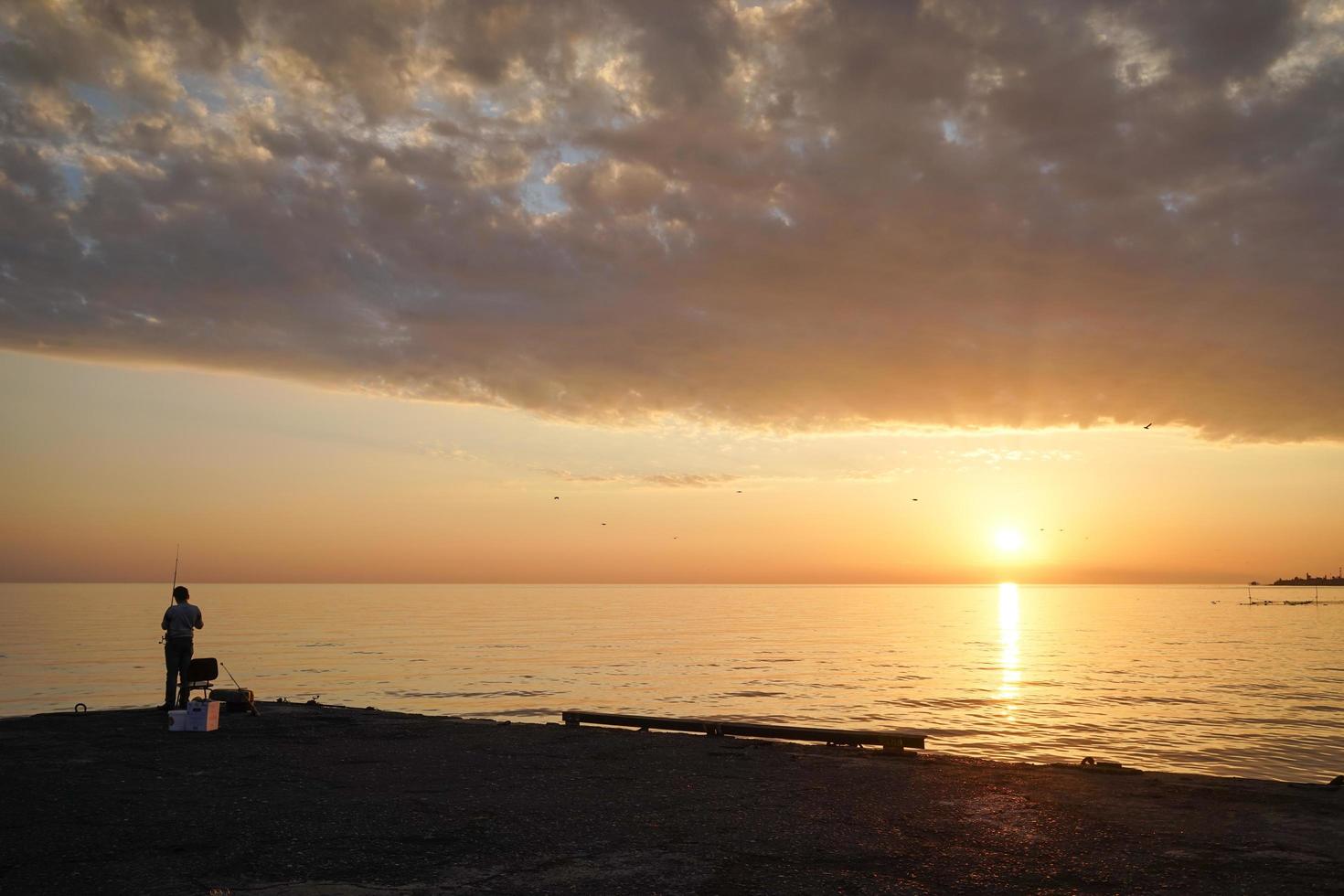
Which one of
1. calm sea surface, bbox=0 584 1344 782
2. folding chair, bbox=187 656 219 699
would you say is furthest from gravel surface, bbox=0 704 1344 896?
calm sea surface, bbox=0 584 1344 782

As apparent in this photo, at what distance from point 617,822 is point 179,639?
13.8 metres

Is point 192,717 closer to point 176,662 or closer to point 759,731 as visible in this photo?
point 176,662

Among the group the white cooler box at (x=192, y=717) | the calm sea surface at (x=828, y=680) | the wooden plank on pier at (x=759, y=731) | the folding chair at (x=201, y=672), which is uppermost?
the folding chair at (x=201, y=672)

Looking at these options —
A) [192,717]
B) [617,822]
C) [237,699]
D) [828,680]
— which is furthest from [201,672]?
[828,680]

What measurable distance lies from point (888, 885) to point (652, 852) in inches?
101

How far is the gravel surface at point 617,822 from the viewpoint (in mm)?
8484

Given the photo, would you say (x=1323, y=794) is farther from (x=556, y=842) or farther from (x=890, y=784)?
(x=556, y=842)

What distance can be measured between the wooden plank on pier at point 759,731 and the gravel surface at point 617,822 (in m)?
0.96

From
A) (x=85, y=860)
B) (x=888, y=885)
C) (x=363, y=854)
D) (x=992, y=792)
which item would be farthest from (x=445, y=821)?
(x=992, y=792)

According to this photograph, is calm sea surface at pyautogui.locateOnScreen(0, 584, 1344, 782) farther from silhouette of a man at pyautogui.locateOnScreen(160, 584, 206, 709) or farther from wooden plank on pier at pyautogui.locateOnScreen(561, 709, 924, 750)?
silhouette of a man at pyautogui.locateOnScreen(160, 584, 206, 709)

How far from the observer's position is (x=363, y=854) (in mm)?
9203

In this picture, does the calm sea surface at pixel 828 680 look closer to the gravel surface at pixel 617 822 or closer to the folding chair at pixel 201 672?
the gravel surface at pixel 617 822

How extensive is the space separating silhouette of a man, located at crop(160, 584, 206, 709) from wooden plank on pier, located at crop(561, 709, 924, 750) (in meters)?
8.88

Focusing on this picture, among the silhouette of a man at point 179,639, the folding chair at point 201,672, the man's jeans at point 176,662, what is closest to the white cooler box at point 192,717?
the folding chair at point 201,672
